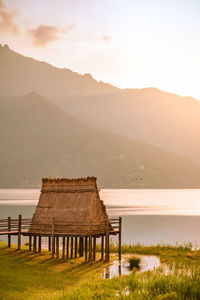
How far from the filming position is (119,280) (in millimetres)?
18344

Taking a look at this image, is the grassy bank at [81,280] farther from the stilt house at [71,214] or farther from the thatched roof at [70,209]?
the thatched roof at [70,209]

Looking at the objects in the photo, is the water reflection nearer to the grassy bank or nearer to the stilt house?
the grassy bank

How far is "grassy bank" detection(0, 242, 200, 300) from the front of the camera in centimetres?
1498

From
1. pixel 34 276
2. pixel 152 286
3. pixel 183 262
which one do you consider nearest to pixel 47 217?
pixel 34 276

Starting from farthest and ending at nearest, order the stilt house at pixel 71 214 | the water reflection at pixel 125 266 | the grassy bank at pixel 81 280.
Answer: the stilt house at pixel 71 214, the water reflection at pixel 125 266, the grassy bank at pixel 81 280

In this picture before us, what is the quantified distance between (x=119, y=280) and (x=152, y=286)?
304cm

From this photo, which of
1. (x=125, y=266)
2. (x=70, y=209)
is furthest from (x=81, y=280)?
(x=70, y=209)

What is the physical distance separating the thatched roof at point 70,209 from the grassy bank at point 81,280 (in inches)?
72.5

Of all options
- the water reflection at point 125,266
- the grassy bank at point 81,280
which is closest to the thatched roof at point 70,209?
the grassy bank at point 81,280

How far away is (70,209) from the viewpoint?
88.5ft

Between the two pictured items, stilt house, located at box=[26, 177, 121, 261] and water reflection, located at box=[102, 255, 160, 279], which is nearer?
water reflection, located at box=[102, 255, 160, 279]

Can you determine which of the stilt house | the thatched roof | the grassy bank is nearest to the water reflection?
the grassy bank

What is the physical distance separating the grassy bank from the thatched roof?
6.04ft

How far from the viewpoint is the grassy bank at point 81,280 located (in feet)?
49.1
